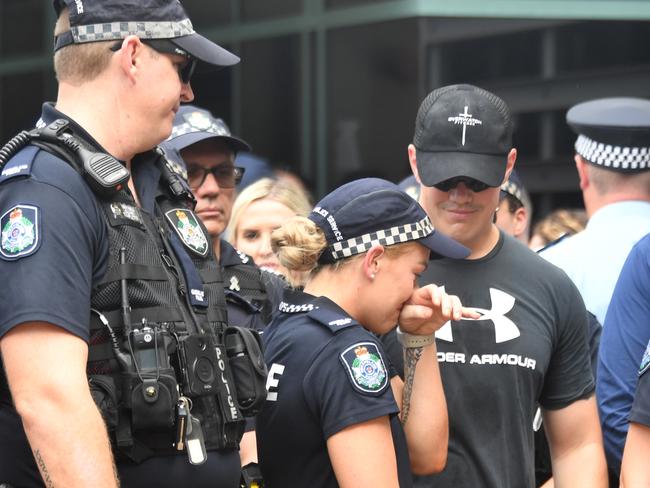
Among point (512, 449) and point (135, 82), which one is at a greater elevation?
point (135, 82)

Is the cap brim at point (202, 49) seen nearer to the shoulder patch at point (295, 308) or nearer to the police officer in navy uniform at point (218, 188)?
the shoulder patch at point (295, 308)

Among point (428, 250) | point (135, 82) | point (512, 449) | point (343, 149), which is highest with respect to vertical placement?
point (135, 82)

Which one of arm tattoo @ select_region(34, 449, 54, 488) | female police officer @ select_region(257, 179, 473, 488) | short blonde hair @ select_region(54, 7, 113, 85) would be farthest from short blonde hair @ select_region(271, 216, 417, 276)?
arm tattoo @ select_region(34, 449, 54, 488)

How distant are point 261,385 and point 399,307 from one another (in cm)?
47

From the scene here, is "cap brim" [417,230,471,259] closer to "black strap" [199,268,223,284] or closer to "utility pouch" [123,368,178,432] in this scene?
"black strap" [199,268,223,284]

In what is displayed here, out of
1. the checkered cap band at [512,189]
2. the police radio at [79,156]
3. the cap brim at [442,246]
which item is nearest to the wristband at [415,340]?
the cap brim at [442,246]

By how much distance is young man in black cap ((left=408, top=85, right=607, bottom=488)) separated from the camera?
3.66 metres

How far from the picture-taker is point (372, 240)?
3.25 meters

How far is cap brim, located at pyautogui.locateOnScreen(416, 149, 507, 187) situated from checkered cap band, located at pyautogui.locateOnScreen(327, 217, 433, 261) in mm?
513

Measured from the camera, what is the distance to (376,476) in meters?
2.97

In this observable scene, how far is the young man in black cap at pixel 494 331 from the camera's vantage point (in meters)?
3.66

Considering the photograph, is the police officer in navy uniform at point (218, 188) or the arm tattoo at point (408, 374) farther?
the police officer in navy uniform at point (218, 188)

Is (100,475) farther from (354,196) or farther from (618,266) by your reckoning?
(618,266)

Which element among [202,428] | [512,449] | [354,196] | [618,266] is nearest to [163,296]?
[202,428]
